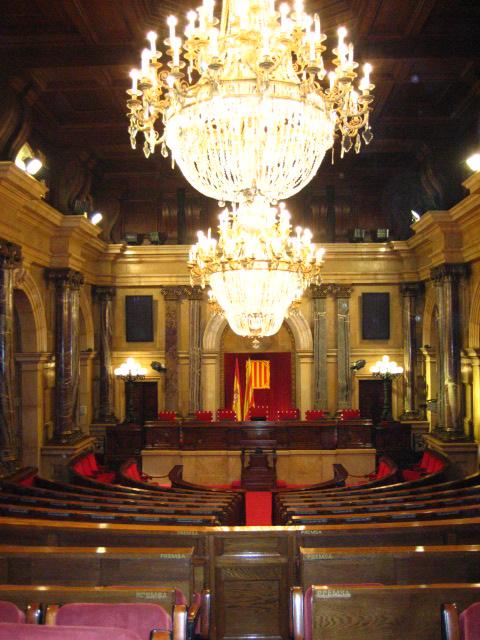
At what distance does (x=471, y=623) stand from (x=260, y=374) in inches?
526

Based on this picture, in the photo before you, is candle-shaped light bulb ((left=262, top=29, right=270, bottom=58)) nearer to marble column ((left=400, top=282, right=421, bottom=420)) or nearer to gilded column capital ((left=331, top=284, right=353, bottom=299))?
gilded column capital ((left=331, top=284, right=353, bottom=299))

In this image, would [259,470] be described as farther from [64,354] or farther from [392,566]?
[392,566]

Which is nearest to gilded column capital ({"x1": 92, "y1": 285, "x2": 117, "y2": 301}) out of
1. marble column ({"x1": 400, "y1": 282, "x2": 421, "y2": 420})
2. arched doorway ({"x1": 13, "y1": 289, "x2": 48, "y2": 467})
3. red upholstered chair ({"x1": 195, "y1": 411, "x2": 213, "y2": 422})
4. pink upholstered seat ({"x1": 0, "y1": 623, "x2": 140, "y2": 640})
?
arched doorway ({"x1": 13, "y1": 289, "x2": 48, "y2": 467})

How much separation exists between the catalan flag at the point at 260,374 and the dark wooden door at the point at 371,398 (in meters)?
2.47

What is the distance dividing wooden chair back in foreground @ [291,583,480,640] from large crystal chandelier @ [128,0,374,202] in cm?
329

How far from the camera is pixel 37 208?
35.3ft

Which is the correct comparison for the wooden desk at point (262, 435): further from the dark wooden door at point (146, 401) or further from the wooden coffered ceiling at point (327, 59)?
the wooden coffered ceiling at point (327, 59)

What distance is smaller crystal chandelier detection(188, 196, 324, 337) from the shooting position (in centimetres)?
730

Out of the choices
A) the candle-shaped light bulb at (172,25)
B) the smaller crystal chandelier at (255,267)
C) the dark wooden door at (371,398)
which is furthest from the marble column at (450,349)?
the candle-shaped light bulb at (172,25)

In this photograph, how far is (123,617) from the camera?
2947 mm

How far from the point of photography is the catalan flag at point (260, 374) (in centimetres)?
1620

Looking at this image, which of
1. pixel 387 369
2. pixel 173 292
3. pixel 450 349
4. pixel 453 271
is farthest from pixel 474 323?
pixel 173 292

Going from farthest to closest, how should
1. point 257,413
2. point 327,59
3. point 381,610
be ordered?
point 257,413
point 327,59
point 381,610

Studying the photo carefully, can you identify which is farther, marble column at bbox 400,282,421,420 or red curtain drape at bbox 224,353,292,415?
red curtain drape at bbox 224,353,292,415
